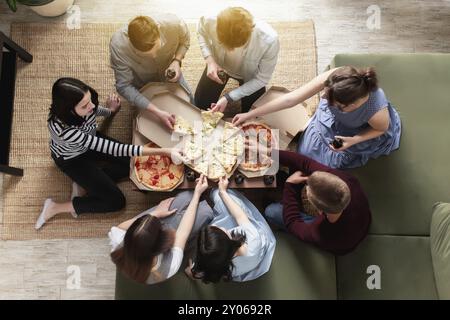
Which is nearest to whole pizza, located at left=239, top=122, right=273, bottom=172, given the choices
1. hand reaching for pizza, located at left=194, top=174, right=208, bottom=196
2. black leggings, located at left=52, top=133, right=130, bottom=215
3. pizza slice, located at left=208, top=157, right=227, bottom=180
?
pizza slice, located at left=208, top=157, right=227, bottom=180

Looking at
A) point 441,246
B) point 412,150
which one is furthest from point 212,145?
point 441,246

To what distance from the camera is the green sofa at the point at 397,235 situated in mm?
2494

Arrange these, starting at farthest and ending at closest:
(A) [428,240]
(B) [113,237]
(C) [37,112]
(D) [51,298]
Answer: (C) [37,112], (D) [51,298], (A) [428,240], (B) [113,237]

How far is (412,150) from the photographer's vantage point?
270 centimetres

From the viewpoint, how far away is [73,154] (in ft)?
8.82

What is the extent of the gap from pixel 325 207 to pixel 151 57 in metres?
1.25

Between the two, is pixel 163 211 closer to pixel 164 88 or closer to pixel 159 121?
pixel 159 121

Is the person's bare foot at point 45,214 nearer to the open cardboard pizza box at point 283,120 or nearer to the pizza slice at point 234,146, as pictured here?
the pizza slice at point 234,146

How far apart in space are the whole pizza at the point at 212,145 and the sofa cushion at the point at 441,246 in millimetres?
1172

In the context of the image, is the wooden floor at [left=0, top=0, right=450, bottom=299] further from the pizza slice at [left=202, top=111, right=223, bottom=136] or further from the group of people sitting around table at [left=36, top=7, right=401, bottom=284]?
the pizza slice at [left=202, top=111, right=223, bottom=136]

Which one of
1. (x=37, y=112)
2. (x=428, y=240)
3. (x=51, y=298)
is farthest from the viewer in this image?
(x=37, y=112)
